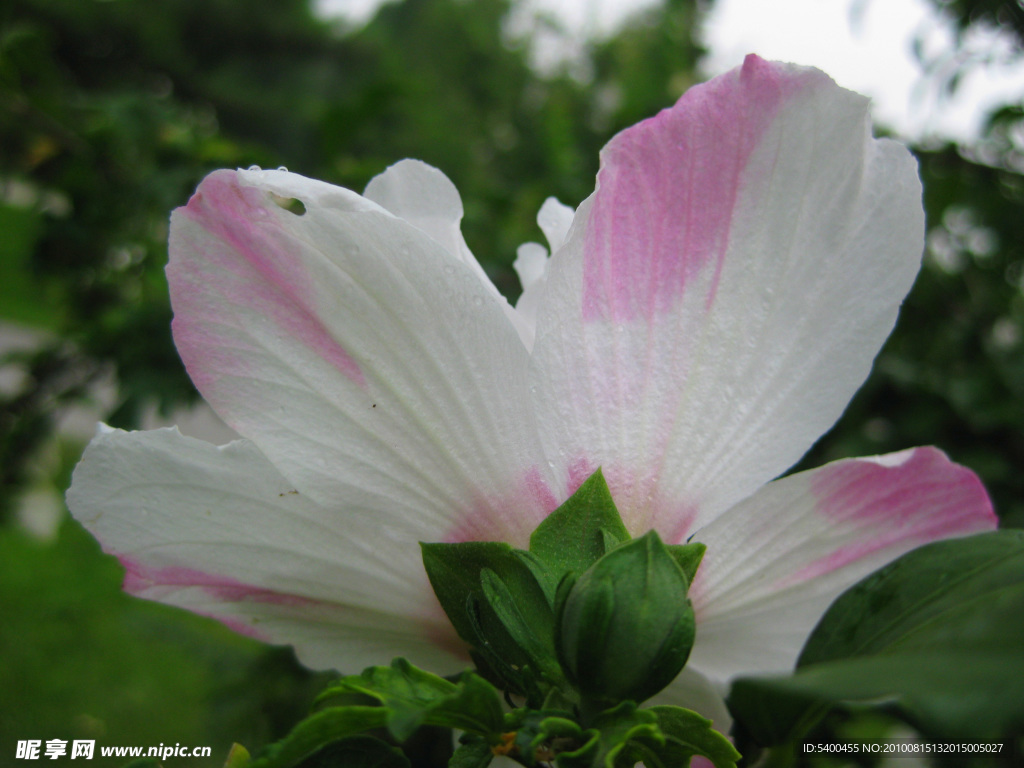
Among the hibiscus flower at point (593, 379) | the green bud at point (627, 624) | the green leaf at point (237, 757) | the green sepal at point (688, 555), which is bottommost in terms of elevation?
the green leaf at point (237, 757)

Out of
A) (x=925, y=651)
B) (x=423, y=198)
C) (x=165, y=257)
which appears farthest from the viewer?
(x=165, y=257)

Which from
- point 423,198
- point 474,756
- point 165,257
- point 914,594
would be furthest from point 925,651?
point 165,257

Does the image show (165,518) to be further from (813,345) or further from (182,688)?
(182,688)

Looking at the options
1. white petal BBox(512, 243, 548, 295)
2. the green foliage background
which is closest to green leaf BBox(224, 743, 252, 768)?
white petal BBox(512, 243, 548, 295)

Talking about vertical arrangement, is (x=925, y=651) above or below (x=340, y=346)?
below

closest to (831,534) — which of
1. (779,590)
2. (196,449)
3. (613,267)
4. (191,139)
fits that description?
(779,590)

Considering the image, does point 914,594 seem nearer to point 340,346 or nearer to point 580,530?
point 580,530

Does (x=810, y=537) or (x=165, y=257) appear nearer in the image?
(x=810, y=537)

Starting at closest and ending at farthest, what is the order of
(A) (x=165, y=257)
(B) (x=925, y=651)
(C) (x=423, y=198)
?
(B) (x=925, y=651)
(C) (x=423, y=198)
(A) (x=165, y=257)

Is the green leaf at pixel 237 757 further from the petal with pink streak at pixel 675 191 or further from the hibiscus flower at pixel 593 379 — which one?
the petal with pink streak at pixel 675 191

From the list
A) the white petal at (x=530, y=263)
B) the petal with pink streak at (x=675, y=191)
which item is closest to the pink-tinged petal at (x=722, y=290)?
the petal with pink streak at (x=675, y=191)
